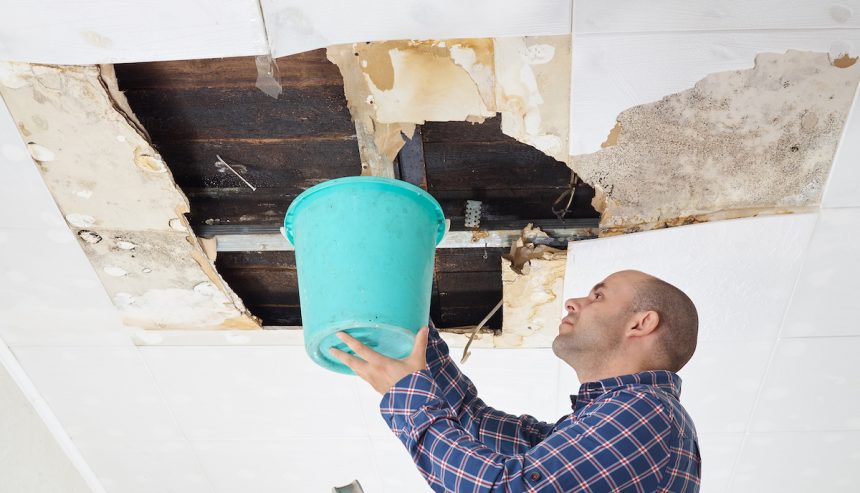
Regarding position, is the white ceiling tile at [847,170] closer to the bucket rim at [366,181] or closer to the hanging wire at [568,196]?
the hanging wire at [568,196]

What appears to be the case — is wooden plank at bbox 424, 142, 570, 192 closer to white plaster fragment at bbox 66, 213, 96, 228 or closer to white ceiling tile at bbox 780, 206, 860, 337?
white ceiling tile at bbox 780, 206, 860, 337

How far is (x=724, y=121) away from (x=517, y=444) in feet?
2.37

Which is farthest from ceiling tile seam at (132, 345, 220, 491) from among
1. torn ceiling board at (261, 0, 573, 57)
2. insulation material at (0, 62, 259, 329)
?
torn ceiling board at (261, 0, 573, 57)

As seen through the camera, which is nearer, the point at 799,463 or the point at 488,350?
the point at 488,350

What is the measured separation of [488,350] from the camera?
73.5 inches

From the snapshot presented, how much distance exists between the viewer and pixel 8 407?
79.4 inches

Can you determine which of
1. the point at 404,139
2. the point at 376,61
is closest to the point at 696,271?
the point at 404,139

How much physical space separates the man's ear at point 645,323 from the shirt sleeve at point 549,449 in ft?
0.70

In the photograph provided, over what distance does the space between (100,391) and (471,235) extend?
1.21m

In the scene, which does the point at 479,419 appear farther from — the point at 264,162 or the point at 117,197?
the point at 117,197

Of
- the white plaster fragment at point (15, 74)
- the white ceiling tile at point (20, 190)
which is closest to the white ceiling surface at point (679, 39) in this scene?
the white plaster fragment at point (15, 74)

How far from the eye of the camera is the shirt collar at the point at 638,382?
1.22 m

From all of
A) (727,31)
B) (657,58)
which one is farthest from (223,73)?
(727,31)

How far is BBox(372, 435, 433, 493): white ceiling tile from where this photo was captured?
213 centimetres
